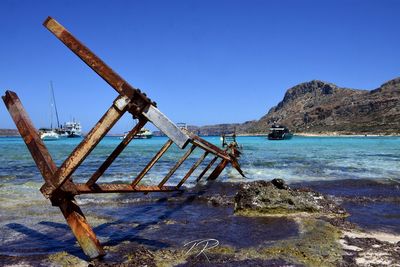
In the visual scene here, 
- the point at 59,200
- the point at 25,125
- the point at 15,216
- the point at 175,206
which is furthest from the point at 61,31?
the point at 175,206

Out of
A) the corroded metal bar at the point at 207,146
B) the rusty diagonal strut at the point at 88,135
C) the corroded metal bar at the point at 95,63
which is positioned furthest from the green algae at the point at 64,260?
the corroded metal bar at the point at 207,146

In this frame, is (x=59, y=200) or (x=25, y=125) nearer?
(x=59, y=200)

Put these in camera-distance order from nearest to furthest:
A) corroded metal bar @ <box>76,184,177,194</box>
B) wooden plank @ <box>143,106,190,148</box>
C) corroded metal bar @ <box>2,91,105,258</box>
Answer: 1. wooden plank @ <box>143,106,190,148</box>
2. corroded metal bar @ <box>2,91,105,258</box>
3. corroded metal bar @ <box>76,184,177,194</box>

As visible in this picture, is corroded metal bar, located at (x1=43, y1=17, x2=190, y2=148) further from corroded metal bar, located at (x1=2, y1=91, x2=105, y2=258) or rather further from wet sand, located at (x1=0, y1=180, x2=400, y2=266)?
wet sand, located at (x1=0, y1=180, x2=400, y2=266)

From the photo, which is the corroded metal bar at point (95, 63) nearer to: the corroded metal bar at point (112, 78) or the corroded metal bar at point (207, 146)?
the corroded metal bar at point (112, 78)

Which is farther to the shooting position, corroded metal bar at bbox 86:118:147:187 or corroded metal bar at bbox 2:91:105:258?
corroded metal bar at bbox 86:118:147:187

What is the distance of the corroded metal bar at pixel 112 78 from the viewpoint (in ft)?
18.0

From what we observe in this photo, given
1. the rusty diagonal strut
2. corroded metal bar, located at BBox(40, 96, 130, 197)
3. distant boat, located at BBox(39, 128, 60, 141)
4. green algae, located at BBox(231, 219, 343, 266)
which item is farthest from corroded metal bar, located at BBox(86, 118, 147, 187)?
distant boat, located at BBox(39, 128, 60, 141)

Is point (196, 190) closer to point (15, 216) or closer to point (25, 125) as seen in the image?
point (15, 216)

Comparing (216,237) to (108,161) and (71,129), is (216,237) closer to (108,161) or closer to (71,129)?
(108,161)

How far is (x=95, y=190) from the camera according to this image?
6.76m

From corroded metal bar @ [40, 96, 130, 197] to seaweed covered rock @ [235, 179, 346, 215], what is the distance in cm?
554

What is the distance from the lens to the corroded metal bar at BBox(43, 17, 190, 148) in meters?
5.48

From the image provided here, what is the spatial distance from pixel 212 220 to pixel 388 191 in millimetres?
8384
